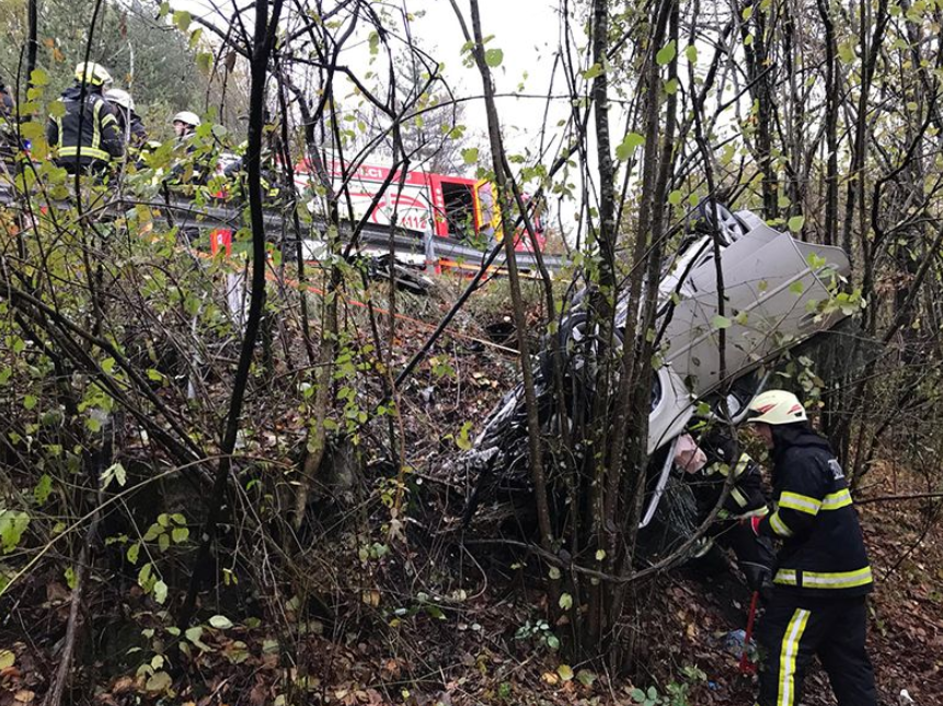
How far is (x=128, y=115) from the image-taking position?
2.80m

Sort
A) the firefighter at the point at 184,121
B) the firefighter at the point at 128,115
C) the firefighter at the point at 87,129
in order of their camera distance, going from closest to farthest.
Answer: the firefighter at the point at 87,129
the firefighter at the point at 128,115
the firefighter at the point at 184,121

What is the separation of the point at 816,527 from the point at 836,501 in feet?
0.56

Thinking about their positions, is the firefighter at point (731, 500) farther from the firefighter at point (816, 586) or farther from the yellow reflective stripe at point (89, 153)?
the yellow reflective stripe at point (89, 153)

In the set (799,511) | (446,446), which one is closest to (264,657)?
(446,446)

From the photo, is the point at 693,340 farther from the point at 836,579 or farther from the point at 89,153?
the point at 89,153

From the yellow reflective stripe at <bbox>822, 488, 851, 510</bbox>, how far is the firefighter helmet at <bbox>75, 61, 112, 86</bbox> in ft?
12.8

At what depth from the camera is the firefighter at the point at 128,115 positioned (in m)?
2.98

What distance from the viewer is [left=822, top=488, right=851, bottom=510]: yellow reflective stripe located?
3.33 meters

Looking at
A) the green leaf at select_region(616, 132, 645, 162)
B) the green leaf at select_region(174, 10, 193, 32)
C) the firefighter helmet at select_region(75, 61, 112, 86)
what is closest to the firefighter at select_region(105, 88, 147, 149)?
the firefighter helmet at select_region(75, 61, 112, 86)

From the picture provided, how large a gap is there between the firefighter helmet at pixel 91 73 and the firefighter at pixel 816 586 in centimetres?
351

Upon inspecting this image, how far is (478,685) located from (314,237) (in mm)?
Answer: 2459

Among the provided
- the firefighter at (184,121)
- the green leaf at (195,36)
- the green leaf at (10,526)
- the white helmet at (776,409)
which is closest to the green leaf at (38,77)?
the green leaf at (195,36)

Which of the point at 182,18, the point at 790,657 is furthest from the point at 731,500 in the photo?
the point at 182,18

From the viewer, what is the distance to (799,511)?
333 centimetres
